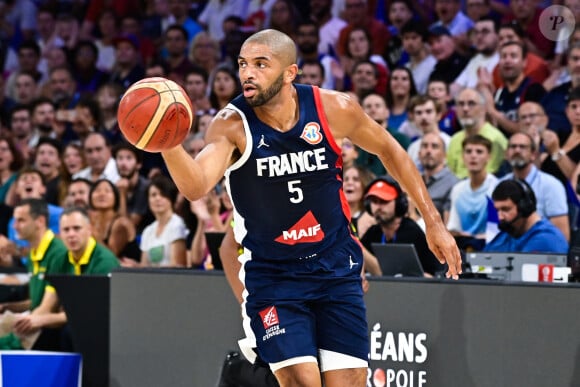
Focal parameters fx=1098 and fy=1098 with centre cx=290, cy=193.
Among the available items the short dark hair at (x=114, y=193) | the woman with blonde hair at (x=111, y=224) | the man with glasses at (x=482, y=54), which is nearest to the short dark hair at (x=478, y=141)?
the man with glasses at (x=482, y=54)

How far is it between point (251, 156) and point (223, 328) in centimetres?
230

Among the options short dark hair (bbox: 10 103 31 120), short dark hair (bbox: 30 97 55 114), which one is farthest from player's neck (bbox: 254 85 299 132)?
short dark hair (bbox: 10 103 31 120)

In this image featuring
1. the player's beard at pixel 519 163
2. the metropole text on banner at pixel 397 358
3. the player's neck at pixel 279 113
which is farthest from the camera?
the player's beard at pixel 519 163

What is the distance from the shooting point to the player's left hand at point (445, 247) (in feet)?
17.9

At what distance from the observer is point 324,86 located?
12094mm

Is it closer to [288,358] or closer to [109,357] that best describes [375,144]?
[288,358]

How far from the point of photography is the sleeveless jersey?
5301 millimetres

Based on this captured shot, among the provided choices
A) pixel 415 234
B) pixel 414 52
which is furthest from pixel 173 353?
pixel 414 52

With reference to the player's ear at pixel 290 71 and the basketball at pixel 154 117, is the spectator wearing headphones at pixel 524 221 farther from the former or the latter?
the basketball at pixel 154 117

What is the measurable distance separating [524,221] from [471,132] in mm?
2176

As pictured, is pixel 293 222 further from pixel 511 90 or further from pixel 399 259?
pixel 511 90

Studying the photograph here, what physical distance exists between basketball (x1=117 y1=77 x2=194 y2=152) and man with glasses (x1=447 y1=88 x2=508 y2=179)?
579cm

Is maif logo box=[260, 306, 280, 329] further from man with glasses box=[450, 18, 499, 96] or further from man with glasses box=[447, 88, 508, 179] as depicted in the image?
man with glasses box=[450, 18, 499, 96]

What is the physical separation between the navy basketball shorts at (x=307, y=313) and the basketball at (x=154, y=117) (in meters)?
1.12
